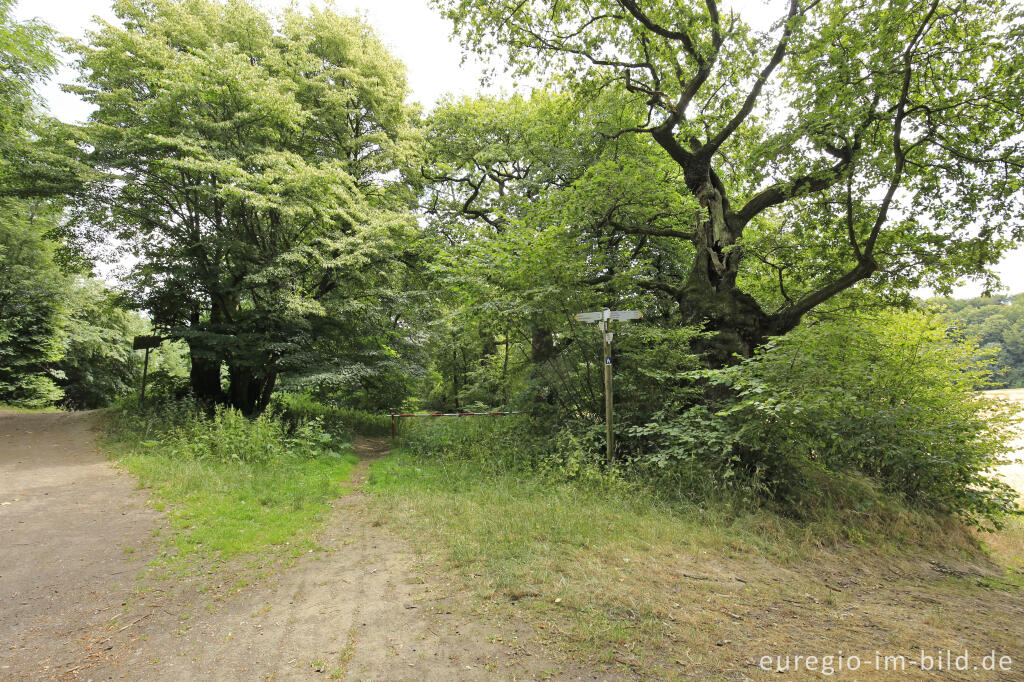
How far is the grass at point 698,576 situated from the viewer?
3.15m

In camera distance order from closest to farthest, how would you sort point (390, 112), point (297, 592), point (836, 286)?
point (297, 592) → point (836, 286) → point (390, 112)

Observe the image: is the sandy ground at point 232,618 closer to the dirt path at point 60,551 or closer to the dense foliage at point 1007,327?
the dirt path at point 60,551

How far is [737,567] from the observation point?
4.59 metres

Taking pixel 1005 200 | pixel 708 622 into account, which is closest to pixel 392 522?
pixel 708 622

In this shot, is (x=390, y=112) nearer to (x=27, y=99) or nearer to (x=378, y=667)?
(x=27, y=99)

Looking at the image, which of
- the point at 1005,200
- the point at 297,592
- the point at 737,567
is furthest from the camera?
the point at 1005,200

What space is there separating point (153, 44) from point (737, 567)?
15071 millimetres

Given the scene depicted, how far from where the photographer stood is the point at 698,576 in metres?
4.25

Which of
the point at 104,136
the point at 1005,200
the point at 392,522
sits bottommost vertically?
the point at 392,522

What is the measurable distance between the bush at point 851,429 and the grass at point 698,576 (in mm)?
641

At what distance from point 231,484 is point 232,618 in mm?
3990

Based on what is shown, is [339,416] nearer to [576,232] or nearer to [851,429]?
[576,232]

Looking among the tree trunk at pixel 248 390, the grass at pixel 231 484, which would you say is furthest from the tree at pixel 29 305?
the grass at pixel 231 484

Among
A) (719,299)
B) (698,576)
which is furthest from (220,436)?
(719,299)
